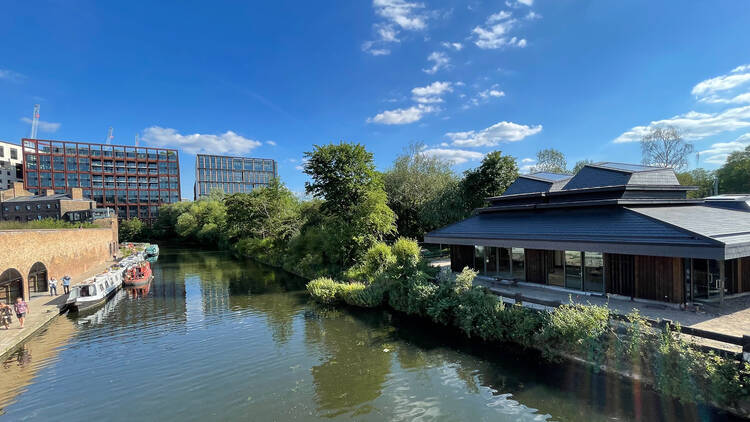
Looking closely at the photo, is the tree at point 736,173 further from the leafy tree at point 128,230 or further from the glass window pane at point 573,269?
the leafy tree at point 128,230

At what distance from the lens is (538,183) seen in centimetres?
2038

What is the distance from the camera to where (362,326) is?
1642 cm

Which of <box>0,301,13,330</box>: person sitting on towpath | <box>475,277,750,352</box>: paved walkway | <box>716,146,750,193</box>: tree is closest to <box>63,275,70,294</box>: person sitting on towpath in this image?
<box>0,301,13,330</box>: person sitting on towpath

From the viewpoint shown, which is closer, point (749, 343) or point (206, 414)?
point (749, 343)

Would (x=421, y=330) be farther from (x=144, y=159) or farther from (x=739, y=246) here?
(x=144, y=159)

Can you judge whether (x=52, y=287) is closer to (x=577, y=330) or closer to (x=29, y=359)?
(x=29, y=359)

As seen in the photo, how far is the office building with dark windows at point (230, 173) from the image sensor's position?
430 feet

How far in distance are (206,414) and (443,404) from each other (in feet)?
21.5

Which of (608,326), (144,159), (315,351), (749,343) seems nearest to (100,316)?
(315,351)

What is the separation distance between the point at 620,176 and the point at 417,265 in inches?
429

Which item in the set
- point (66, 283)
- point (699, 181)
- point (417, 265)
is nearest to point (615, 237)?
point (417, 265)

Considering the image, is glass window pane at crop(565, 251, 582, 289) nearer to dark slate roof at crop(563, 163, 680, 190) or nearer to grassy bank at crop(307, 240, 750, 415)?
grassy bank at crop(307, 240, 750, 415)

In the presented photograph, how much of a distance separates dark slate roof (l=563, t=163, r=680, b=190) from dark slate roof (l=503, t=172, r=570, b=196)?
1235 millimetres

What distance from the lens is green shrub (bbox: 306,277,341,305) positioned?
20.9 m
